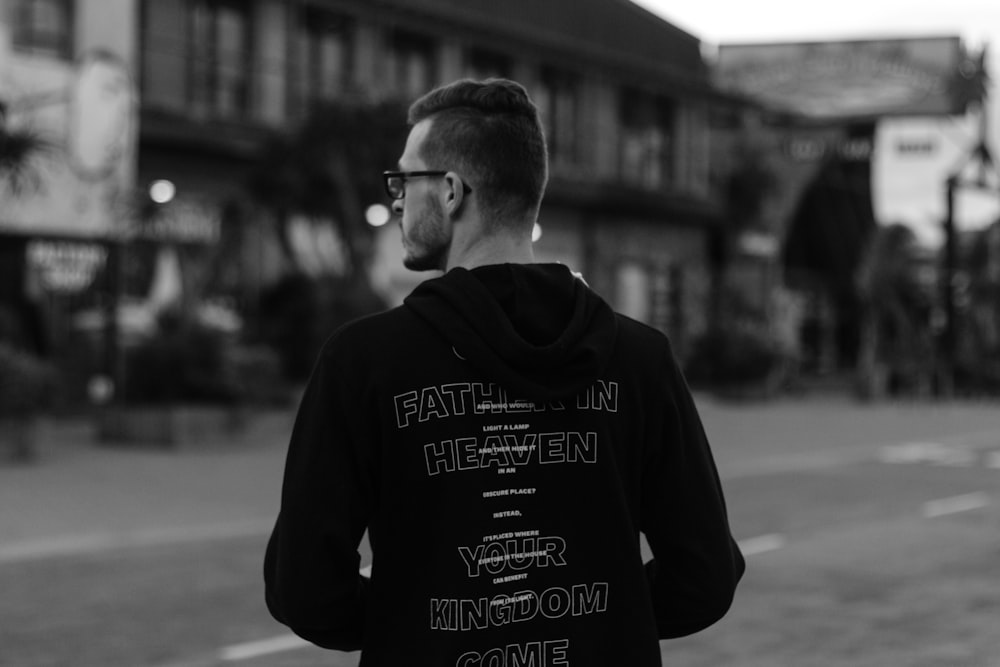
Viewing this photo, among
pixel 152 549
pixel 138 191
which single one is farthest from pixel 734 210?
pixel 152 549

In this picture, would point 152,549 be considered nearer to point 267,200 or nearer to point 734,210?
point 267,200

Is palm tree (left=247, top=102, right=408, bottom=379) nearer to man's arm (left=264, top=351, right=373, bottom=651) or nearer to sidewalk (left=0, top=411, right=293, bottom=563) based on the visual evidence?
sidewalk (left=0, top=411, right=293, bottom=563)

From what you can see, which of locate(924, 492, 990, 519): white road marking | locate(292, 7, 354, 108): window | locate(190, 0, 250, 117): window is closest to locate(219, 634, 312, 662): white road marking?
locate(924, 492, 990, 519): white road marking

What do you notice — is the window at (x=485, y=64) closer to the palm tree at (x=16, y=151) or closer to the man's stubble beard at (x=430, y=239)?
the palm tree at (x=16, y=151)

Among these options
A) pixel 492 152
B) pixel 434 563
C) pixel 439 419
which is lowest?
pixel 434 563

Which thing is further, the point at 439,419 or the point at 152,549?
the point at 152,549

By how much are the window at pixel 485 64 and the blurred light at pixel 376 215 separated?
8.42 metres

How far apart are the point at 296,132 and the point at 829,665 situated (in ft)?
54.6

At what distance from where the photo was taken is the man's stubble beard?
7.96 feet

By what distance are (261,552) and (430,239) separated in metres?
8.77

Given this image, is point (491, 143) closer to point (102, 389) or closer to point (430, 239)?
point (430, 239)

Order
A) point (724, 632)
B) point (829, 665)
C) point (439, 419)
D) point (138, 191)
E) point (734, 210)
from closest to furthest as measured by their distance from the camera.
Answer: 1. point (439, 419)
2. point (829, 665)
3. point (724, 632)
4. point (138, 191)
5. point (734, 210)

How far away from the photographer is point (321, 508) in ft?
7.51

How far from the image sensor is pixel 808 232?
4978cm
